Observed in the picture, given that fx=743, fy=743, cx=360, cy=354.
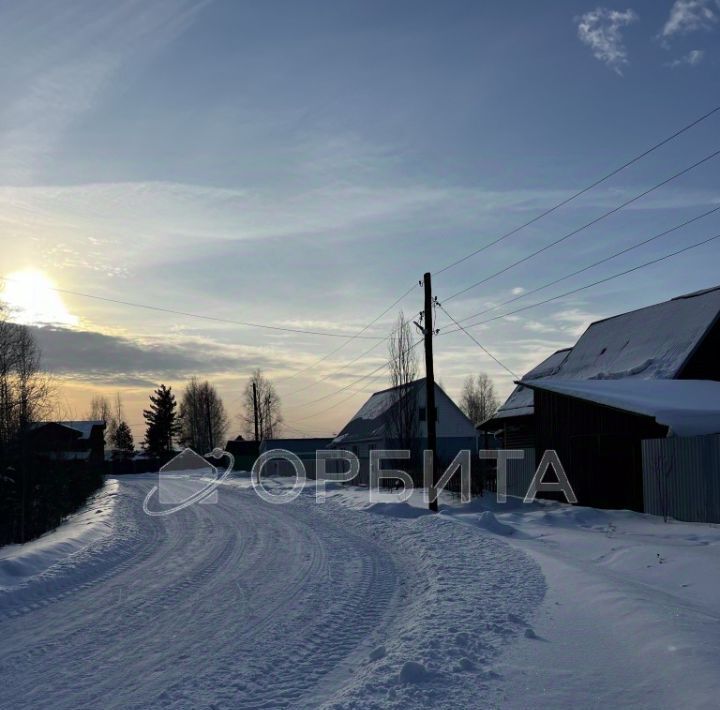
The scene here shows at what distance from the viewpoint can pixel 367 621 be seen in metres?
8.71

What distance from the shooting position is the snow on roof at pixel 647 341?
83.2ft

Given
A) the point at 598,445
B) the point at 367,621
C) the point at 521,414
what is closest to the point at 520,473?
the point at 598,445

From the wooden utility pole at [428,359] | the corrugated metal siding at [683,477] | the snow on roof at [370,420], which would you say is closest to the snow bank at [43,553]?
the wooden utility pole at [428,359]

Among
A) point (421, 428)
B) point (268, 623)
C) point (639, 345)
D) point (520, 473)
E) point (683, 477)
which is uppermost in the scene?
point (639, 345)

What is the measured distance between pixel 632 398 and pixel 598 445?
2.66 metres

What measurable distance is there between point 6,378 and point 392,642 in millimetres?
35624

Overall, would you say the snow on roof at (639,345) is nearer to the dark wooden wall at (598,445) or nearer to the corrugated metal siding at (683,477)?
the dark wooden wall at (598,445)

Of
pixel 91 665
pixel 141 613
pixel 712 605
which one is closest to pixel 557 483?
pixel 712 605

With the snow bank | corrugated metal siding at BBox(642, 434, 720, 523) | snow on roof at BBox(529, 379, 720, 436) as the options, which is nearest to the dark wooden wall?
snow on roof at BBox(529, 379, 720, 436)

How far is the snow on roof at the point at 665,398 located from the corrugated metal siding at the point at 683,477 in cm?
78

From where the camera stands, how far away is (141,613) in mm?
9227

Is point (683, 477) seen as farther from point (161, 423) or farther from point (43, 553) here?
point (161, 423)

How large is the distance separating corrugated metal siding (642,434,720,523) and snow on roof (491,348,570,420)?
39.6 feet

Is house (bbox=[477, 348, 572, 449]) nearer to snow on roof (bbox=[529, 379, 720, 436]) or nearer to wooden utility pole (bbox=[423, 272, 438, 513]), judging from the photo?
snow on roof (bbox=[529, 379, 720, 436])
